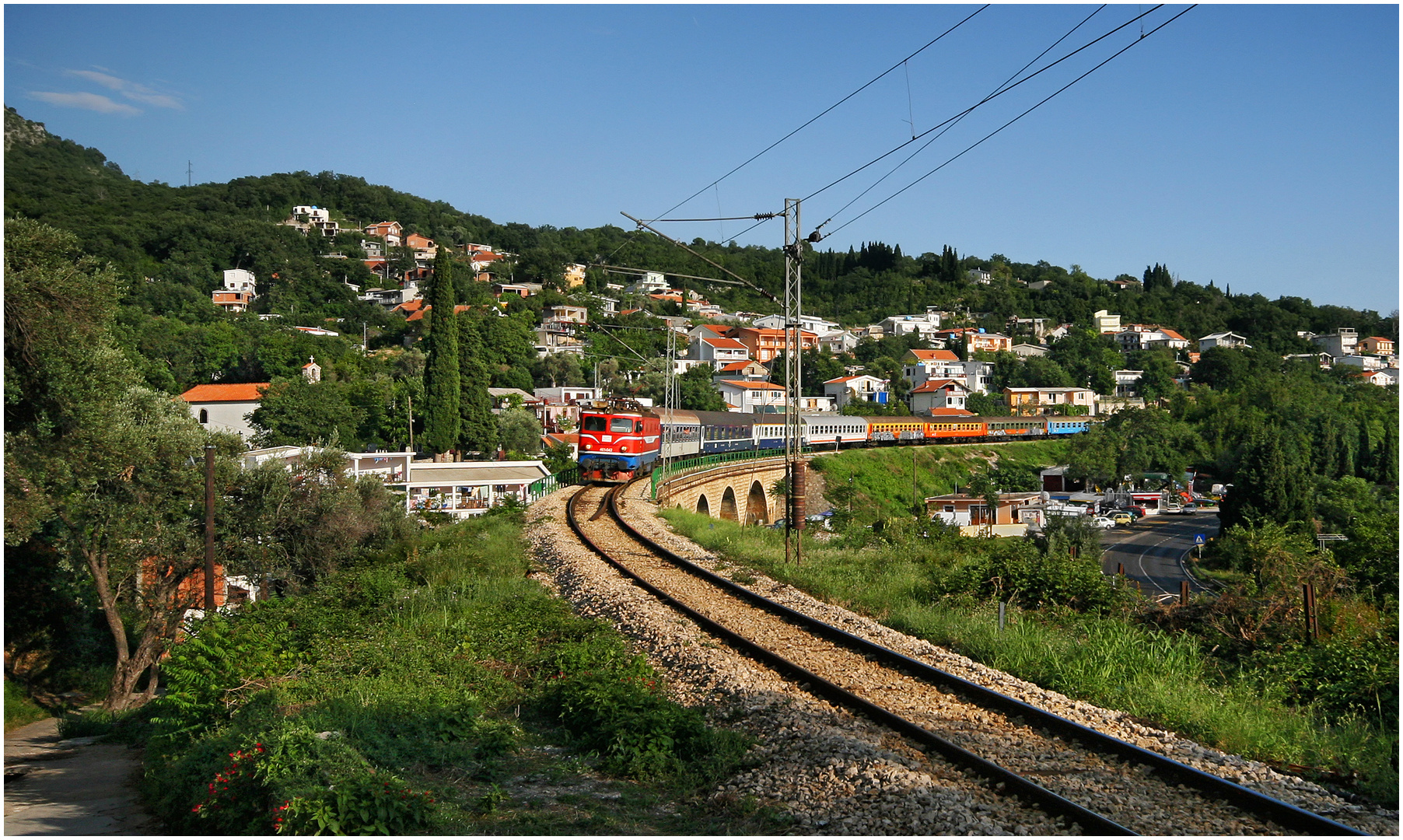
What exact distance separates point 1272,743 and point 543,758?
5437 millimetres

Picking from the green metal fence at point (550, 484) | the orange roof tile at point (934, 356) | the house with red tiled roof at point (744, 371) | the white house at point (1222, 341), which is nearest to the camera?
the green metal fence at point (550, 484)

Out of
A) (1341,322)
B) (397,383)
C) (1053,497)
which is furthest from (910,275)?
(397,383)

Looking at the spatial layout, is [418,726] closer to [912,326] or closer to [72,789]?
[72,789]

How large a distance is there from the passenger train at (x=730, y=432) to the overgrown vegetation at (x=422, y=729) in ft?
38.0

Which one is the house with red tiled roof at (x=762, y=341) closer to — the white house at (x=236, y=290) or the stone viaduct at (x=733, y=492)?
the white house at (x=236, y=290)

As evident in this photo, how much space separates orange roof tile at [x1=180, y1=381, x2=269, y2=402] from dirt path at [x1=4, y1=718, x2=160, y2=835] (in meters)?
41.2

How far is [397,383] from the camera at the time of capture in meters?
52.8

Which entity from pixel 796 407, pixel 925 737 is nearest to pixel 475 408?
pixel 796 407

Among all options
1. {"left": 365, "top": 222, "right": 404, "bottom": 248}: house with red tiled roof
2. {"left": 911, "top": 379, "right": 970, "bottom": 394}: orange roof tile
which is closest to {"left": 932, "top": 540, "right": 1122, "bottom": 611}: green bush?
{"left": 911, "top": 379, "right": 970, "bottom": 394}: orange roof tile

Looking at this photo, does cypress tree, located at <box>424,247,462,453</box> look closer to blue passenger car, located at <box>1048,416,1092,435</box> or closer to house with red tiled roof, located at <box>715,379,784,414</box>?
house with red tiled roof, located at <box>715,379,784,414</box>

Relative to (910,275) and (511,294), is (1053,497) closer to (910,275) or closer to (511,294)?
(511,294)

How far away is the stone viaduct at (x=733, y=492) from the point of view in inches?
1210

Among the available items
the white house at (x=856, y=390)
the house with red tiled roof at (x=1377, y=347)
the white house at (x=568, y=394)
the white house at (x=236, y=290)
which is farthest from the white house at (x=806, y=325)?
the house with red tiled roof at (x=1377, y=347)

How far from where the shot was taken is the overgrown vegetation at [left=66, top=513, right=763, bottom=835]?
5.57 meters
